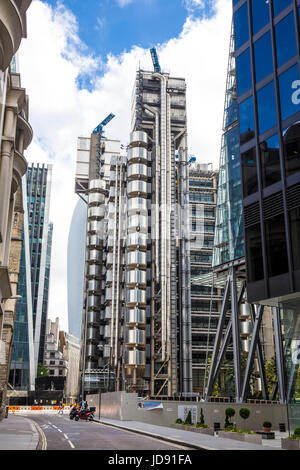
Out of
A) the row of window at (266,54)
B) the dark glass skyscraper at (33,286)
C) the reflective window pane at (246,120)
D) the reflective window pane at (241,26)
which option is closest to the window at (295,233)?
the reflective window pane at (246,120)

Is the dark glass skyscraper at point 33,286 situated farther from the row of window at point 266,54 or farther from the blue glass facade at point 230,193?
the row of window at point 266,54

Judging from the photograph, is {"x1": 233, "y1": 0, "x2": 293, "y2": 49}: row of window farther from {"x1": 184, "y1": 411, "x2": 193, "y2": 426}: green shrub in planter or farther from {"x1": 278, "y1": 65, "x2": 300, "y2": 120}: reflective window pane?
{"x1": 184, "y1": 411, "x2": 193, "y2": 426}: green shrub in planter

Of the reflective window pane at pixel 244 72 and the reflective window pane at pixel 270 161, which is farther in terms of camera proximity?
the reflective window pane at pixel 244 72

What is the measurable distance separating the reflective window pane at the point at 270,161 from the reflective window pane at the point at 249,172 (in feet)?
2.33

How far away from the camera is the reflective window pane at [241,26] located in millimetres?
29516

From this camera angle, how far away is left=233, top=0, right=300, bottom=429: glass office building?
2292 centimetres

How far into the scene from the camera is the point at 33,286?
150 meters

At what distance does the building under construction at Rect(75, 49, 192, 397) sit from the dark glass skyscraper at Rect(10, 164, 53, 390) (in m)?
33.7

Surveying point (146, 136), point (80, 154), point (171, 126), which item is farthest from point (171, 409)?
point (80, 154)

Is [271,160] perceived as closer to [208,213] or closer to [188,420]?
[188,420]

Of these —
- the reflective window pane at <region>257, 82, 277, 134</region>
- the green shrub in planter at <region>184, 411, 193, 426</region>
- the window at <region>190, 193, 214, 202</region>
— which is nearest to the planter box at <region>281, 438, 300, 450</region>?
the green shrub in planter at <region>184, 411, 193, 426</region>

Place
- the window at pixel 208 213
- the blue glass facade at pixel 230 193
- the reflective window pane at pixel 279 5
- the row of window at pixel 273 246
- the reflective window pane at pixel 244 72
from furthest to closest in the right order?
the window at pixel 208 213
the blue glass facade at pixel 230 193
the reflective window pane at pixel 244 72
the reflective window pane at pixel 279 5
the row of window at pixel 273 246

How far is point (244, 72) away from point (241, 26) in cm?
325
